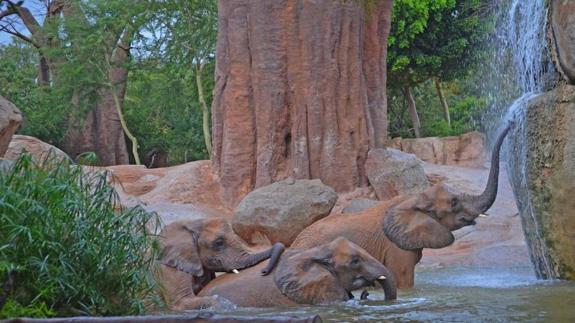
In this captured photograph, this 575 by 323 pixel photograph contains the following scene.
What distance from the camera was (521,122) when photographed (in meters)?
9.19

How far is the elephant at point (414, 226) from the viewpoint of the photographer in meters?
9.18

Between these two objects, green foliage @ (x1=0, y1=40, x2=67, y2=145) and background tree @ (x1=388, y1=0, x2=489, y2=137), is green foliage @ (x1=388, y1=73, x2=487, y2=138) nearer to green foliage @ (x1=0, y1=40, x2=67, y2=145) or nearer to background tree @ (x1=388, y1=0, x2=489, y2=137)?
background tree @ (x1=388, y1=0, x2=489, y2=137)

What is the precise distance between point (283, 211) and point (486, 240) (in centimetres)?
338

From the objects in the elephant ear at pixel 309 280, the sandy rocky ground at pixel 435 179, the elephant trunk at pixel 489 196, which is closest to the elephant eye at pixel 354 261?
the elephant ear at pixel 309 280

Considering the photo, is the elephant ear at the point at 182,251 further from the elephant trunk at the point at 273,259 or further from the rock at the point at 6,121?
the rock at the point at 6,121

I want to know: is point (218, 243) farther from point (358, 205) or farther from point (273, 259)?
point (358, 205)

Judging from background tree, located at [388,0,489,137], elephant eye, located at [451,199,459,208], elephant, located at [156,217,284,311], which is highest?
background tree, located at [388,0,489,137]

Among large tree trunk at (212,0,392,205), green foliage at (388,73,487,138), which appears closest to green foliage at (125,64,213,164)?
green foliage at (388,73,487,138)

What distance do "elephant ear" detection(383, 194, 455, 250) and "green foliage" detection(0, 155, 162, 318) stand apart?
2.98 m

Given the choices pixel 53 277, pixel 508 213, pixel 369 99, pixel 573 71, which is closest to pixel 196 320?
pixel 53 277

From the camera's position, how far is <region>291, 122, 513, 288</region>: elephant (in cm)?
918

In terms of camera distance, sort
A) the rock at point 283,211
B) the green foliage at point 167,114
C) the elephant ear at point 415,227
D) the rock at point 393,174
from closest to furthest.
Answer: the elephant ear at point 415,227
the rock at point 283,211
the rock at point 393,174
the green foliage at point 167,114

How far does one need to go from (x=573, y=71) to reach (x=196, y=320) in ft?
19.1

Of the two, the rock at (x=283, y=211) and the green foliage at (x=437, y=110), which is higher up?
the green foliage at (x=437, y=110)
